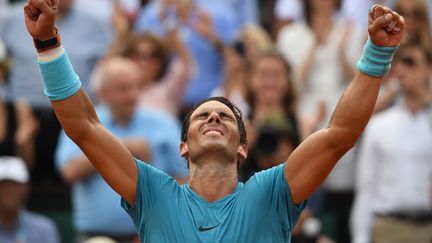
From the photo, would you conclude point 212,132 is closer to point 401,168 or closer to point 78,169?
point 78,169

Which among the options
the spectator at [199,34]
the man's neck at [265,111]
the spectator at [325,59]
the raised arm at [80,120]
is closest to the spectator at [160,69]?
the spectator at [199,34]

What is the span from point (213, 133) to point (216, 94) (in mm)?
4959

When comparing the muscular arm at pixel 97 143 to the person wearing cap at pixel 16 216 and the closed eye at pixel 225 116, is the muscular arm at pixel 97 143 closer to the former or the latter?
the closed eye at pixel 225 116

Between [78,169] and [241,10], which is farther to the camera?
[241,10]

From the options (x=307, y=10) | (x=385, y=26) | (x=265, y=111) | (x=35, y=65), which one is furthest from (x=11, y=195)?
(x=385, y=26)

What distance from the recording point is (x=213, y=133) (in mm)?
6145

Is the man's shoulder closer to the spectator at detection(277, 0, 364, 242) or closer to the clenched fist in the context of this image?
the clenched fist

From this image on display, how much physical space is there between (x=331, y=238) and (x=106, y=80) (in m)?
2.45

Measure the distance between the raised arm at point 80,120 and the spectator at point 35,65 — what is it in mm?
5158

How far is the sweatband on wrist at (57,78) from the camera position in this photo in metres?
5.93

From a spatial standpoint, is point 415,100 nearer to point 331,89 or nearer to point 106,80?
point 331,89

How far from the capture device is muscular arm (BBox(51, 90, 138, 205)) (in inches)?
235

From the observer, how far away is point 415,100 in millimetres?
10008

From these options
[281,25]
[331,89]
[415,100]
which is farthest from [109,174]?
[281,25]
